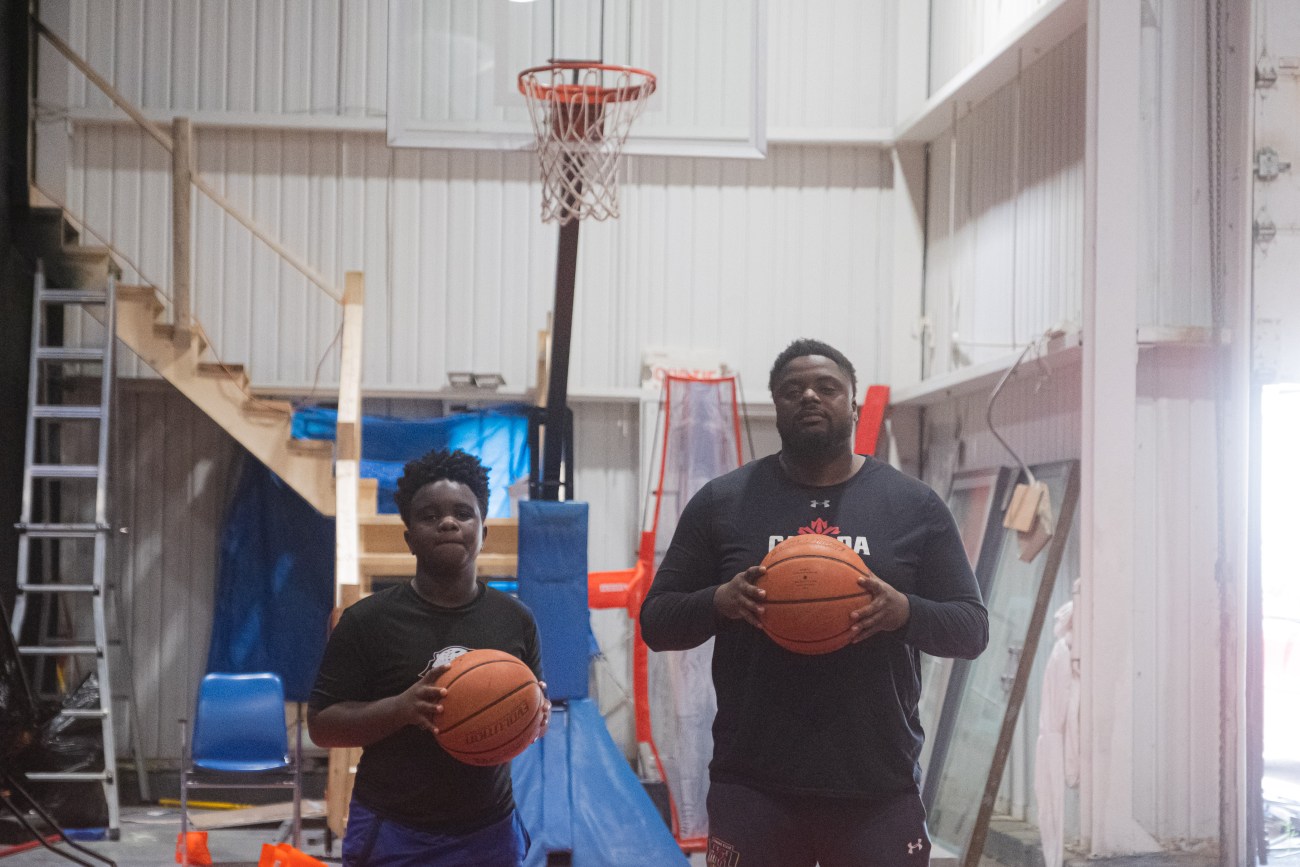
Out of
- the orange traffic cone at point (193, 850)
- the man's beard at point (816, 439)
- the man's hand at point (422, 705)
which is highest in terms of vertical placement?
the man's beard at point (816, 439)

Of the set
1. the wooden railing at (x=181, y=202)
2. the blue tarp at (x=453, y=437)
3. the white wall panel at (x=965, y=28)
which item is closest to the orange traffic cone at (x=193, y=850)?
the blue tarp at (x=453, y=437)

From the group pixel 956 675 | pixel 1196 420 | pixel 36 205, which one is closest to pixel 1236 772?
pixel 1196 420

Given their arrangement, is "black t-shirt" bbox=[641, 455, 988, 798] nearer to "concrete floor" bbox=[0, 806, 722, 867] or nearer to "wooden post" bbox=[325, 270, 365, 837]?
"wooden post" bbox=[325, 270, 365, 837]

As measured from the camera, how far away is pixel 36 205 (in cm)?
799

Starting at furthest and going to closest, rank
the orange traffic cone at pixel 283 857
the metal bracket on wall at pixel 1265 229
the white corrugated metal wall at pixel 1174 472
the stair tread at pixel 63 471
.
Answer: the stair tread at pixel 63 471, the white corrugated metal wall at pixel 1174 472, the metal bracket on wall at pixel 1265 229, the orange traffic cone at pixel 283 857

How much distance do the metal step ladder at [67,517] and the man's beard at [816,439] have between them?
219 inches

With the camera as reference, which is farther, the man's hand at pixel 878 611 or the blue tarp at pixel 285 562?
the blue tarp at pixel 285 562

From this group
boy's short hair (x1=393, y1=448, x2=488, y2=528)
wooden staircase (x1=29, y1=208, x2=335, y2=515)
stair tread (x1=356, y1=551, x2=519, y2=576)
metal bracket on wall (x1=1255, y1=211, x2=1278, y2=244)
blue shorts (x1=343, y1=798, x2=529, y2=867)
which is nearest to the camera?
blue shorts (x1=343, y1=798, x2=529, y2=867)

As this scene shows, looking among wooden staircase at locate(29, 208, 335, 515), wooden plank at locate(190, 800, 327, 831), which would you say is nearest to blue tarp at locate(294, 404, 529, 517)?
wooden staircase at locate(29, 208, 335, 515)

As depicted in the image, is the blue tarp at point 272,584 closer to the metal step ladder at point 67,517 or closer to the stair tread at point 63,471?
the metal step ladder at point 67,517

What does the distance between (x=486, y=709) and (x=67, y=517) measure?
268 inches

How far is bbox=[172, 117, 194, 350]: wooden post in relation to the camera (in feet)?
24.4

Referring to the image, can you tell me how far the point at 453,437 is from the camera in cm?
860

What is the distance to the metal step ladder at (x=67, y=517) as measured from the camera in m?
7.25
